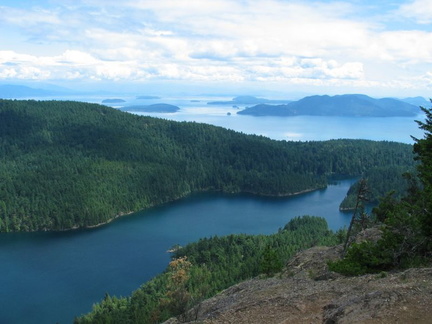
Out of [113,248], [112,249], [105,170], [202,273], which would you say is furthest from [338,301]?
[105,170]

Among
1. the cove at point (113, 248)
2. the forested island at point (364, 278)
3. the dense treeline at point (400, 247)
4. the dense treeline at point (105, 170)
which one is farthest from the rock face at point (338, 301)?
the dense treeline at point (105, 170)

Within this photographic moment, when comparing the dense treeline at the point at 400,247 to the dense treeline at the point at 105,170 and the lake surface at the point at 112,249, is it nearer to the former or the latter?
the lake surface at the point at 112,249

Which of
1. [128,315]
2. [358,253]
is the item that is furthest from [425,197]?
[128,315]

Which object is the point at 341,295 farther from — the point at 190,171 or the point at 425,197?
the point at 190,171

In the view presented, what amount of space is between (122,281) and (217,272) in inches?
847

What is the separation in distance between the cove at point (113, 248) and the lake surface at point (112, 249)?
0.15 m

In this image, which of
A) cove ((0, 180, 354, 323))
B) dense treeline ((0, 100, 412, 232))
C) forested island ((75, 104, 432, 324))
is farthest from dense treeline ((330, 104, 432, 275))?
dense treeline ((0, 100, 412, 232))

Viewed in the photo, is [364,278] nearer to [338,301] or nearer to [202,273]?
[338,301]

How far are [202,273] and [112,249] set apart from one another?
1420 inches

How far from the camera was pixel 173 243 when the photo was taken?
98.9m

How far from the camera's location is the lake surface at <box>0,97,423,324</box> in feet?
229

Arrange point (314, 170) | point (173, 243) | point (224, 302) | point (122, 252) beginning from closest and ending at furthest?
1. point (224, 302)
2. point (122, 252)
3. point (173, 243)
4. point (314, 170)

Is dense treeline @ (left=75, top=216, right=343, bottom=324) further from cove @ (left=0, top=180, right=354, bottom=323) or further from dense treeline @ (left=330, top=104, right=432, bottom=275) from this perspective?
dense treeline @ (left=330, top=104, right=432, bottom=275)

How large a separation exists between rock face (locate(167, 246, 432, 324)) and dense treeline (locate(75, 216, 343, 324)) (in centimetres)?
1111
